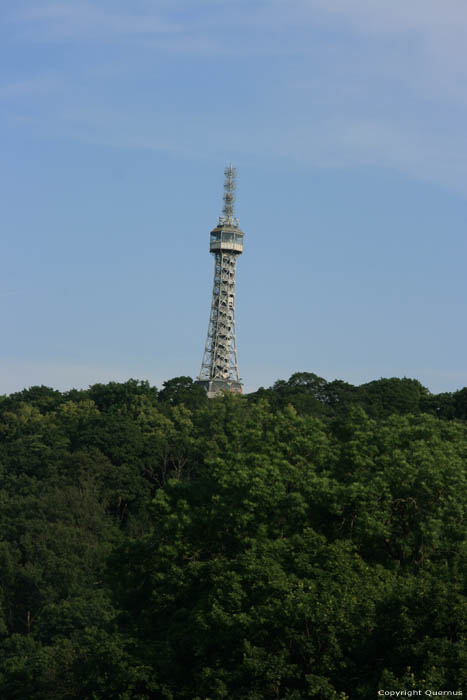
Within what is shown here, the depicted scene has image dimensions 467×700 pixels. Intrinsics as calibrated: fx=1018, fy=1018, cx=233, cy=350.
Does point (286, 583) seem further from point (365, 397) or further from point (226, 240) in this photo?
point (226, 240)

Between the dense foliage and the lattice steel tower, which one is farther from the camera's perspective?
the lattice steel tower

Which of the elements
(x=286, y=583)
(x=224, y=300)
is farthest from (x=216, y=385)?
(x=286, y=583)

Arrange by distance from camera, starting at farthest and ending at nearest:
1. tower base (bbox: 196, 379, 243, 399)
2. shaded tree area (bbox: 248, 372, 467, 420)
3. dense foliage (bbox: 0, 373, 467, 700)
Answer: tower base (bbox: 196, 379, 243, 399)
shaded tree area (bbox: 248, 372, 467, 420)
dense foliage (bbox: 0, 373, 467, 700)

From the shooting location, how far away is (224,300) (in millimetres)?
138500

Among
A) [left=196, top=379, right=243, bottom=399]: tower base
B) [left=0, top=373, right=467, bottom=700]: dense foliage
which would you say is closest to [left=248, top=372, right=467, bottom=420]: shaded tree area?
[left=196, top=379, right=243, bottom=399]: tower base

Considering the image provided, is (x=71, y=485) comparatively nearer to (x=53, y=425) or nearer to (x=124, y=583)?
(x=53, y=425)

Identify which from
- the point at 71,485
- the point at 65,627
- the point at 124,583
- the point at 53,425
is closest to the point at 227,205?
the point at 53,425

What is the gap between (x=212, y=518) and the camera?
3444cm

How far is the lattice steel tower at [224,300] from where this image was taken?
5320 inches

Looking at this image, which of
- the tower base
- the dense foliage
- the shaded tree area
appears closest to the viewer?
the dense foliage

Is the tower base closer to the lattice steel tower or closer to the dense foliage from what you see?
the lattice steel tower

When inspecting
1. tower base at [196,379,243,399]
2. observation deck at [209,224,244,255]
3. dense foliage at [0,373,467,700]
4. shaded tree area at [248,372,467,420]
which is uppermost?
observation deck at [209,224,244,255]

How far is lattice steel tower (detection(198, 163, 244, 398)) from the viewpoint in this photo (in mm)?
135125

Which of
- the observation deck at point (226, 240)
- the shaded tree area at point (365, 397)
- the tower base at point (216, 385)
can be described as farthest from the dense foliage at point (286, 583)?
the observation deck at point (226, 240)
